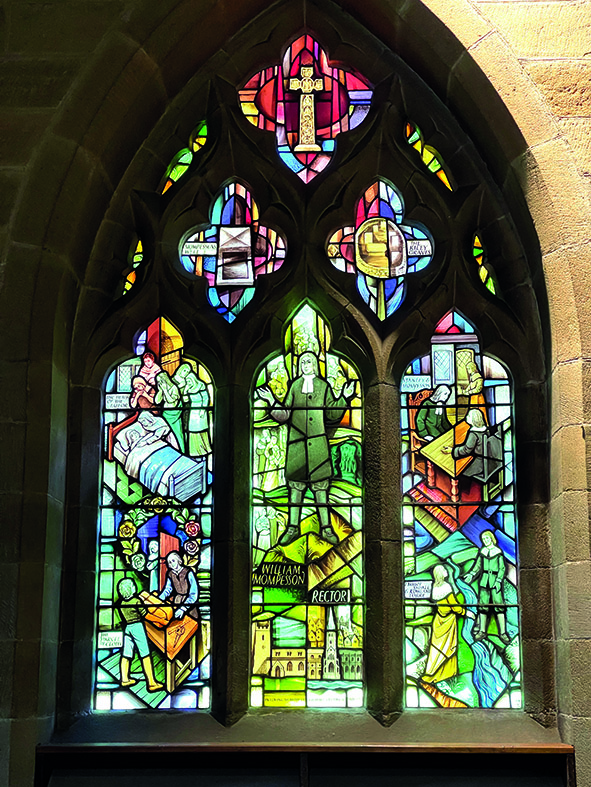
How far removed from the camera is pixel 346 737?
221 inches

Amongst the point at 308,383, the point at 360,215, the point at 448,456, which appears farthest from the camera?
the point at 360,215

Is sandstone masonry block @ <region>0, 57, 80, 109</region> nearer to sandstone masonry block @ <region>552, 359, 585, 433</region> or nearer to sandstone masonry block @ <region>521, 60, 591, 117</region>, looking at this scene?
sandstone masonry block @ <region>521, 60, 591, 117</region>

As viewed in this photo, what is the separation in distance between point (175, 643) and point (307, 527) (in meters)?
0.89

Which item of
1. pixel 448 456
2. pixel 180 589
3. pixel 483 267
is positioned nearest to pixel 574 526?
pixel 448 456

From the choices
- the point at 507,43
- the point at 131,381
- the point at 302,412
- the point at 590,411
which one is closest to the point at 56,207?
the point at 131,381

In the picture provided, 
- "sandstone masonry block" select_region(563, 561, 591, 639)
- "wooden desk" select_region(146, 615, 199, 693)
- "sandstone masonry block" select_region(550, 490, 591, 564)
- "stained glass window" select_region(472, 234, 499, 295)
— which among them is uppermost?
"stained glass window" select_region(472, 234, 499, 295)

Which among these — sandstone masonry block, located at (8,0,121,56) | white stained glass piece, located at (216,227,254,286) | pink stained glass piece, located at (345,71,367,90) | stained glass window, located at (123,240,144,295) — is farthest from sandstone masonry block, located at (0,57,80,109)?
pink stained glass piece, located at (345,71,367,90)

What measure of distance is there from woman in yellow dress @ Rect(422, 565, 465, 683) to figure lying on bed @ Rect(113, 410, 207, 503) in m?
1.31

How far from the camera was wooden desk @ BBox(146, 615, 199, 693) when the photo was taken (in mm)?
5891

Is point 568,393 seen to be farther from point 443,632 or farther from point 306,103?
point 306,103

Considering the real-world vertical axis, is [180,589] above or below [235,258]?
below

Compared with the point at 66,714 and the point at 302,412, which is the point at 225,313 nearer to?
the point at 302,412

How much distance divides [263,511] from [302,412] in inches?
22.1

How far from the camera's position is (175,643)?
233 inches
